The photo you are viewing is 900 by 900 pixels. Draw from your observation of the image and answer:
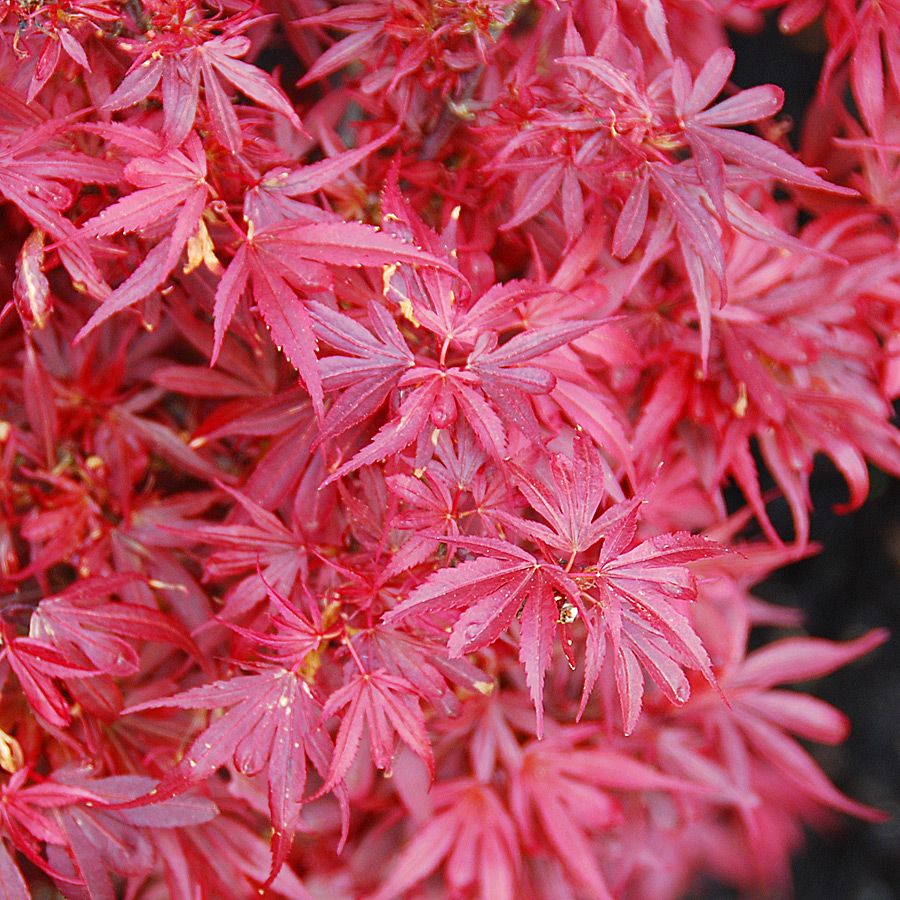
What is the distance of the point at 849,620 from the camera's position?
147 cm

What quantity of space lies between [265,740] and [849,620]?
1319mm

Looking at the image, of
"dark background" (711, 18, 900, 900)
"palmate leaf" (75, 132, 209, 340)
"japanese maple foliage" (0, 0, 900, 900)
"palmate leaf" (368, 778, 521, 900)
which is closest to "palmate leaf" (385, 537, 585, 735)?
"japanese maple foliage" (0, 0, 900, 900)

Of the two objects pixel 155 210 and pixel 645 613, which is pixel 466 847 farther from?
pixel 155 210

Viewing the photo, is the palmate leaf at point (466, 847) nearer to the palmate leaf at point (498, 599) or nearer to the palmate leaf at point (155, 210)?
the palmate leaf at point (498, 599)

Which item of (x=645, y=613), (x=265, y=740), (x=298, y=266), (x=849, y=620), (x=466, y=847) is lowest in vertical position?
(x=849, y=620)

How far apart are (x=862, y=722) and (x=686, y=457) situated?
98 centimetres

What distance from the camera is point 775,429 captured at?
2.22 ft

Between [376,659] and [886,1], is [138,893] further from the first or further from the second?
[886,1]

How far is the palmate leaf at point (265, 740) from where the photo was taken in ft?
1.61

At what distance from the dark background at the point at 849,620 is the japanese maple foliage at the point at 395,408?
28.0 inches

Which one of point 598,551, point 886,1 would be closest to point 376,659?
point 598,551

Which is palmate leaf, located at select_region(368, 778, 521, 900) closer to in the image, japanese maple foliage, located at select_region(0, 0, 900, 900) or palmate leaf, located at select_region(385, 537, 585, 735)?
japanese maple foliage, located at select_region(0, 0, 900, 900)

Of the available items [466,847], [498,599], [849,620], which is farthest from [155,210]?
[849,620]

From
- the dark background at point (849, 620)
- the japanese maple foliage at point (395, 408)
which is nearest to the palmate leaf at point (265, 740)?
the japanese maple foliage at point (395, 408)
